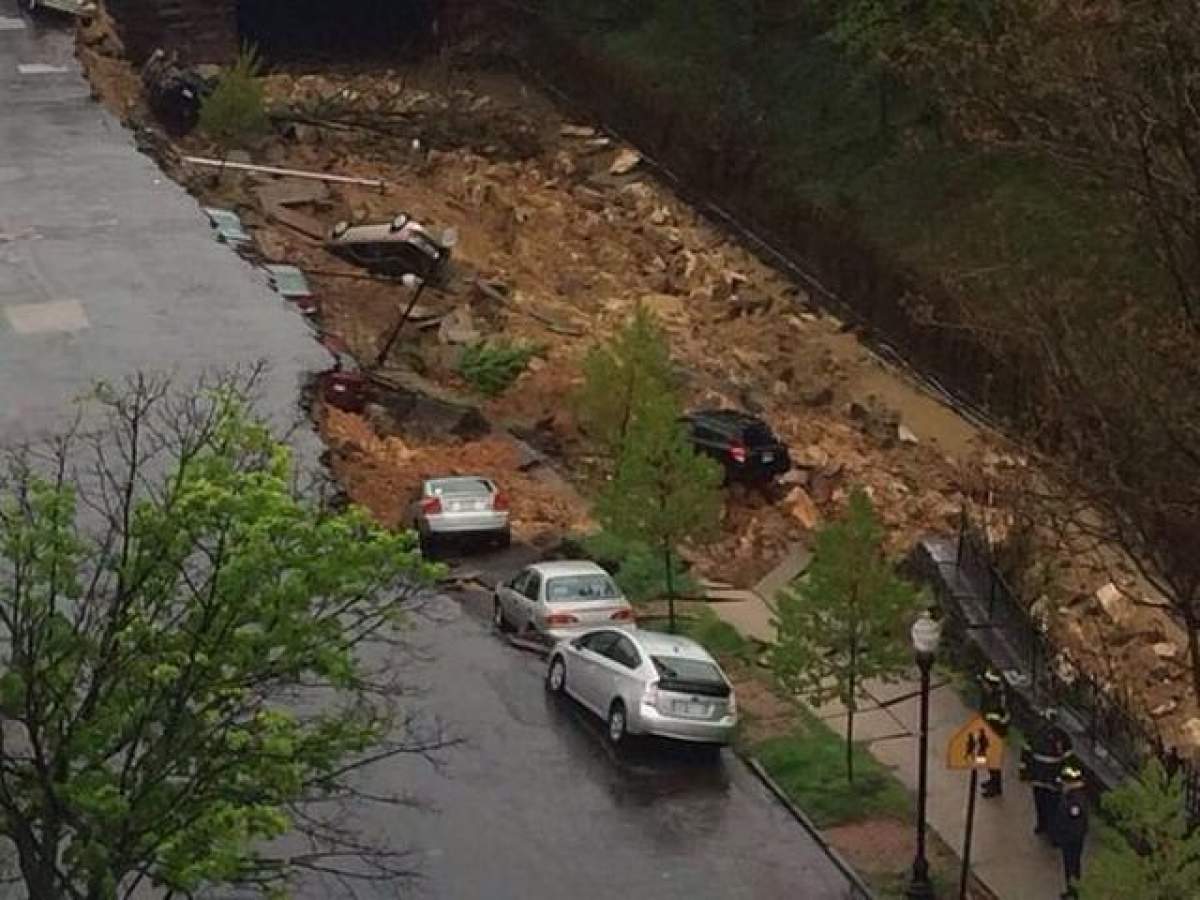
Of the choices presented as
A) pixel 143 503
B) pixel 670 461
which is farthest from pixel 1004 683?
pixel 143 503

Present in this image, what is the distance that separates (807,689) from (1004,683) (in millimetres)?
2641

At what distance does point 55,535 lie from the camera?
59.3ft

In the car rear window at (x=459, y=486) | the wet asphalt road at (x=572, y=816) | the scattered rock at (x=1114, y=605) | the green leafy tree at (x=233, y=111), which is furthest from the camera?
the green leafy tree at (x=233, y=111)

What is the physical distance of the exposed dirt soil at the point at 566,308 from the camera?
125ft

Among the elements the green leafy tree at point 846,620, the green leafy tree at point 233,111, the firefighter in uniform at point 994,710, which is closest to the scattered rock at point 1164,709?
the firefighter in uniform at point 994,710

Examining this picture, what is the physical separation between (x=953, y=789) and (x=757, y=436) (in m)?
14.5

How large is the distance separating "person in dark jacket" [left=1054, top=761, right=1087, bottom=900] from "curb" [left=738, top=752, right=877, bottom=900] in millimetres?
2051

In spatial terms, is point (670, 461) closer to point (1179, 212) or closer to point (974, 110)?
point (974, 110)

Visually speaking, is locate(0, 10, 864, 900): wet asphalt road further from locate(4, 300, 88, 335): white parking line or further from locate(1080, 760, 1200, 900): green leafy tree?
locate(1080, 760, 1200, 900): green leafy tree

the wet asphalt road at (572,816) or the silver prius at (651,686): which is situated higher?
the silver prius at (651,686)

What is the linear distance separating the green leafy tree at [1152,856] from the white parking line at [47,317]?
2810 cm

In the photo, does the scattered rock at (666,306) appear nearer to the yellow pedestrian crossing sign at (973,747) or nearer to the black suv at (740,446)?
the black suv at (740,446)

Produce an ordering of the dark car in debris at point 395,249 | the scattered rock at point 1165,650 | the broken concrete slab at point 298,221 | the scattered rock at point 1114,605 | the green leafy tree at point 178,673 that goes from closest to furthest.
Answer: the green leafy tree at point 178,673 → the scattered rock at point 1165,650 → the scattered rock at point 1114,605 → the dark car in debris at point 395,249 → the broken concrete slab at point 298,221

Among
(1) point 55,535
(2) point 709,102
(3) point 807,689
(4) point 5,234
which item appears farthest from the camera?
(2) point 709,102
